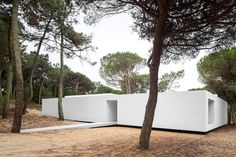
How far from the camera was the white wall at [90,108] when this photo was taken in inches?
704

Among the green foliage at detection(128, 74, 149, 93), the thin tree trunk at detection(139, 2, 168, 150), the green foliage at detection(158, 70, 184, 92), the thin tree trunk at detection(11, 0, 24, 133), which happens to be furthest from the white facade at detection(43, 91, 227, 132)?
the green foliage at detection(158, 70, 184, 92)

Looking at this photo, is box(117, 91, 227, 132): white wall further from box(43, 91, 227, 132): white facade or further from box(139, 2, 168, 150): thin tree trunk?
box(139, 2, 168, 150): thin tree trunk

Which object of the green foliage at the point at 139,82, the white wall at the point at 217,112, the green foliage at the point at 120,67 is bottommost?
the white wall at the point at 217,112

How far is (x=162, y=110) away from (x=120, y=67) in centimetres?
1453

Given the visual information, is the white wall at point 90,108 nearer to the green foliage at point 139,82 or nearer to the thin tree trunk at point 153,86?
the thin tree trunk at point 153,86

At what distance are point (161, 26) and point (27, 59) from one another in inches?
900

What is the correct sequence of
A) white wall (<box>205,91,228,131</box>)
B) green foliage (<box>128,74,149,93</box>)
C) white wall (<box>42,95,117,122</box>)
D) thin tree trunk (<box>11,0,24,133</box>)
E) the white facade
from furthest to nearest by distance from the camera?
green foliage (<box>128,74,149,93</box>) < white wall (<box>42,95,117,122</box>) < white wall (<box>205,91,228,131</box>) < the white facade < thin tree trunk (<box>11,0,24,133</box>)

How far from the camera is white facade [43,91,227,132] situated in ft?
43.5

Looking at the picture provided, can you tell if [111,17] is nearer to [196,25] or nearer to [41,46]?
[196,25]

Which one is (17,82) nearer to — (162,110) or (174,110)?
(162,110)

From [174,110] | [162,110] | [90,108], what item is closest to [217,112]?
[174,110]

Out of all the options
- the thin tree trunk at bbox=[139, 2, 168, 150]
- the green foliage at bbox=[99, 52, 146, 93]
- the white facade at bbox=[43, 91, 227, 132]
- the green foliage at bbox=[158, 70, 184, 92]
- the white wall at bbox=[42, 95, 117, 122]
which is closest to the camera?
the thin tree trunk at bbox=[139, 2, 168, 150]

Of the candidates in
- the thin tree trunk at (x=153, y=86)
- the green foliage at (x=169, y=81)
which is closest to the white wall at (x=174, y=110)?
the thin tree trunk at (x=153, y=86)

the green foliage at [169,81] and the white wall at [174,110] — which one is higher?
the green foliage at [169,81]
